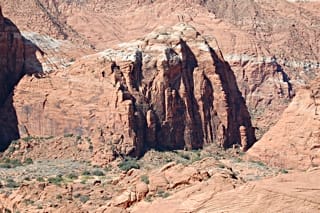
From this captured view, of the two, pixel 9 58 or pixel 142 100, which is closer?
pixel 142 100

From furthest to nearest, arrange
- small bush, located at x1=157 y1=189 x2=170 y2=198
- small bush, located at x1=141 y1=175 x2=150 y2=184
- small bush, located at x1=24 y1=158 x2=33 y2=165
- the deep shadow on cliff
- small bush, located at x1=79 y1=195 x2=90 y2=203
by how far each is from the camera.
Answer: the deep shadow on cliff < small bush, located at x1=24 y1=158 x2=33 y2=165 < small bush, located at x1=79 y1=195 x2=90 y2=203 < small bush, located at x1=141 y1=175 x2=150 y2=184 < small bush, located at x1=157 y1=189 x2=170 y2=198

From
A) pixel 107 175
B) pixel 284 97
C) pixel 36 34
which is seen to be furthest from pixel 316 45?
pixel 107 175

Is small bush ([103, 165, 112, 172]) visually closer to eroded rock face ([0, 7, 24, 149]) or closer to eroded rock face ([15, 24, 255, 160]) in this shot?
eroded rock face ([15, 24, 255, 160])

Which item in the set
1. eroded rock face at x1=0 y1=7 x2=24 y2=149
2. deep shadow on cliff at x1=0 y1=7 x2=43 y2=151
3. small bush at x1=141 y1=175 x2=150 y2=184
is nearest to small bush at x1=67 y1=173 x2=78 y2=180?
deep shadow on cliff at x1=0 y1=7 x2=43 y2=151

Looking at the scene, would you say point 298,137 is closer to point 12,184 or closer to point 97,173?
point 97,173

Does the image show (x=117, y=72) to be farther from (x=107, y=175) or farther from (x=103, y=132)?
(x=107, y=175)

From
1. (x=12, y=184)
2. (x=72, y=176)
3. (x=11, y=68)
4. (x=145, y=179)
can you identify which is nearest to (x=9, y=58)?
(x=11, y=68)
